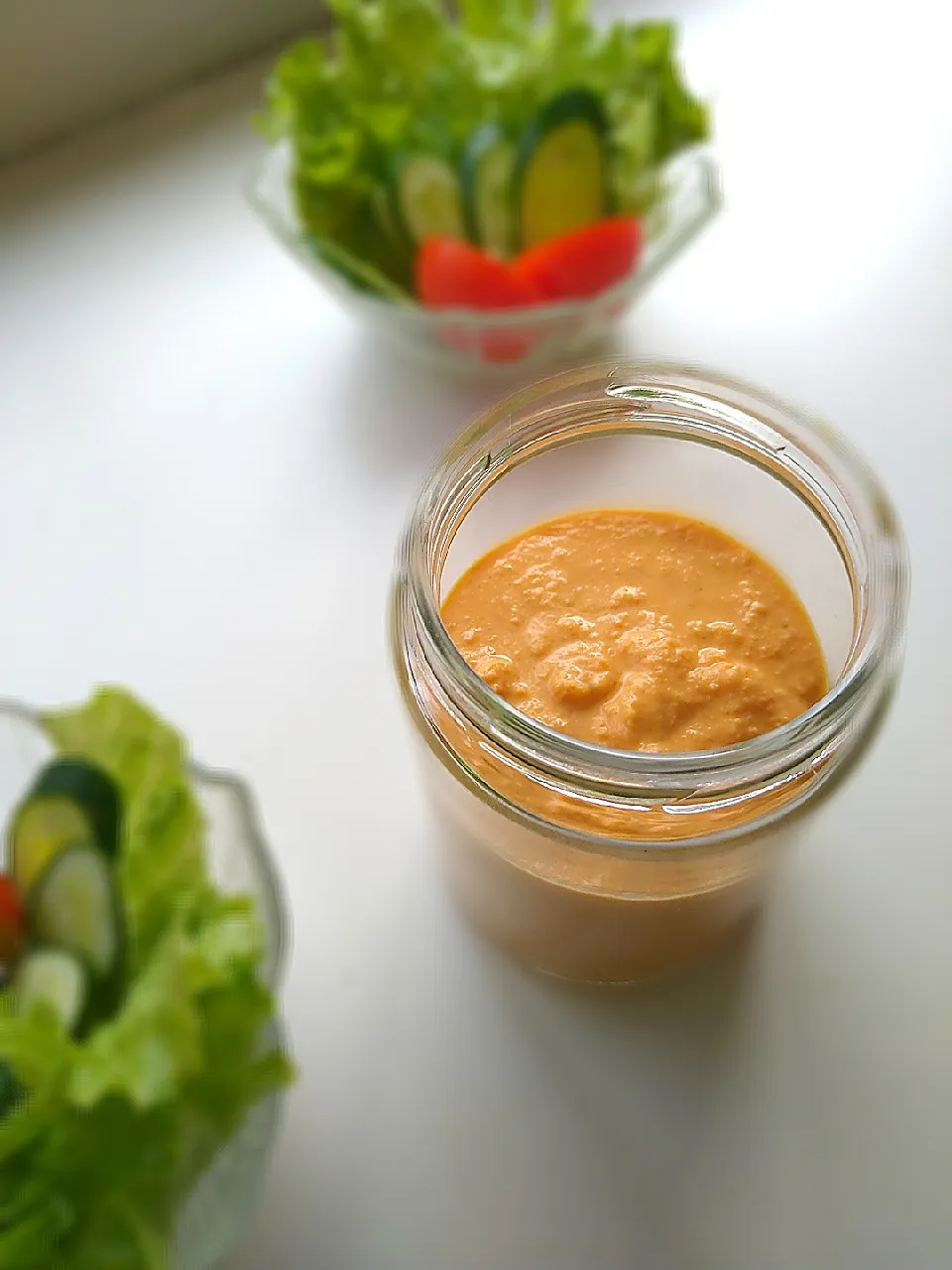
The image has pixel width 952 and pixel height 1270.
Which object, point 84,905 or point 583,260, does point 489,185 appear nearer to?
point 583,260

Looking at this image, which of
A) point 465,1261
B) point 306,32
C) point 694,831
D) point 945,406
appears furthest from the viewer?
point 306,32

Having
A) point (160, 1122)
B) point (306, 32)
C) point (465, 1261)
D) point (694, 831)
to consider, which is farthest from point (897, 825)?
point (306, 32)

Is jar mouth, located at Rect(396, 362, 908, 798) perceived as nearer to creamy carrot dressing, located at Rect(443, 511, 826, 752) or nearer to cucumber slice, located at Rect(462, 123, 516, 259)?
creamy carrot dressing, located at Rect(443, 511, 826, 752)

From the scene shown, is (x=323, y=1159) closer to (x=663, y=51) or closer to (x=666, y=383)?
(x=666, y=383)

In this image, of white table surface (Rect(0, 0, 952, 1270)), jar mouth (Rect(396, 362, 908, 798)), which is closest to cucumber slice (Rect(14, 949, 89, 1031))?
white table surface (Rect(0, 0, 952, 1270))

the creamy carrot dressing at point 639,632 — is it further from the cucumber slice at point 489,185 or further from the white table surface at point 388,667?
the cucumber slice at point 489,185

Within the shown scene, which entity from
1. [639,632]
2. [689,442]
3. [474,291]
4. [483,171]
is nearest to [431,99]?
[483,171]

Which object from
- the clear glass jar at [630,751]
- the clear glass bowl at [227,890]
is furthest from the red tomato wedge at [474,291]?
the clear glass bowl at [227,890]
